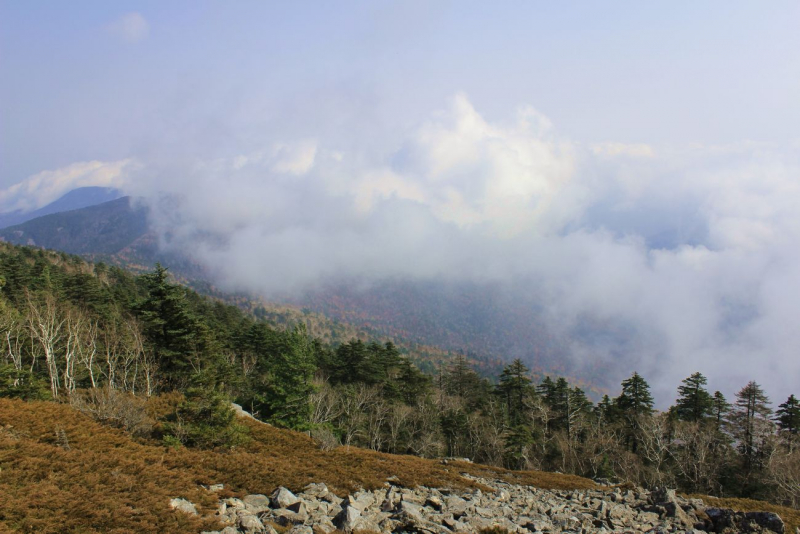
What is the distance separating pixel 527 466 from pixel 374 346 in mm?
24204

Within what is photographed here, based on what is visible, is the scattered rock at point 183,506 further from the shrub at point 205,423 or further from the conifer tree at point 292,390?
the conifer tree at point 292,390

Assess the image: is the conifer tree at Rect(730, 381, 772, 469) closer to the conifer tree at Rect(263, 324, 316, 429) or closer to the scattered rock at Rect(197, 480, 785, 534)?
the scattered rock at Rect(197, 480, 785, 534)

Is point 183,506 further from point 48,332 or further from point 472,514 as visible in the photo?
point 48,332

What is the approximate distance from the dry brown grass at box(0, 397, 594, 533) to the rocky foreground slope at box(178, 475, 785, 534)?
2.63 feet

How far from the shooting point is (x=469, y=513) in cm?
1251

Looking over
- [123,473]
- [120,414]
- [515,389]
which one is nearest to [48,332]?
[120,414]

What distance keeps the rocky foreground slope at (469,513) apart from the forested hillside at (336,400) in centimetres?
601

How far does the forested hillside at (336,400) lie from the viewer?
65.0 ft

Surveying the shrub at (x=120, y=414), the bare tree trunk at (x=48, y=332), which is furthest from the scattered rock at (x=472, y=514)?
the bare tree trunk at (x=48, y=332)

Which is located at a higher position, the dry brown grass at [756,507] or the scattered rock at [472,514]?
the scattered rock at [472,514]

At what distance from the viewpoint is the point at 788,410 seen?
38.7 m

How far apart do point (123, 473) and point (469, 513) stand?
10.9 meters

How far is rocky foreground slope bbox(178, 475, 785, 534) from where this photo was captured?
33.6ft

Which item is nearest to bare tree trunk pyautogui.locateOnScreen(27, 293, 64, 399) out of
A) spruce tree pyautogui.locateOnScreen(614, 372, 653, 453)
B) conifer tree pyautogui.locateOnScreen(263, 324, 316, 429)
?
conifer tree pyautogui.locateOnScreen(263, 324, 316, 429)
